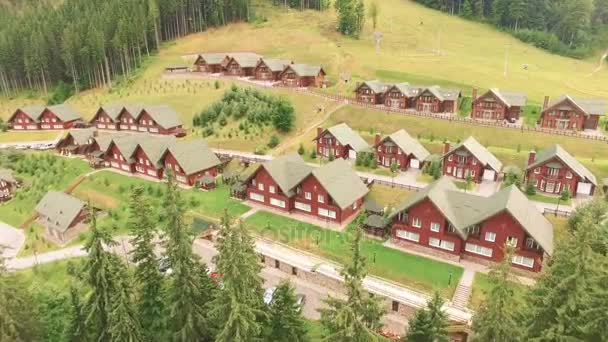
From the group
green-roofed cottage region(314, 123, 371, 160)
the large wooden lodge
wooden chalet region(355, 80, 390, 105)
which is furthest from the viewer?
the large wooden lodge

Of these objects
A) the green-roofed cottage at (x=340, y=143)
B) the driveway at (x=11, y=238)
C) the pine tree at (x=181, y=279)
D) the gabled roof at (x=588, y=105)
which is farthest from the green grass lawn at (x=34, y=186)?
the gabled roof at (x=588, y=105)

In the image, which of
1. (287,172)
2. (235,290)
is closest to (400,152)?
(287,172)

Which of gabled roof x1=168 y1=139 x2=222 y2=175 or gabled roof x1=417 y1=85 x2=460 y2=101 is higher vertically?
gabled roof x1=417 y1=85 x2=460 y2=101

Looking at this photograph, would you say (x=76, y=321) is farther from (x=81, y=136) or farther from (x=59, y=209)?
(x=81, y=136)

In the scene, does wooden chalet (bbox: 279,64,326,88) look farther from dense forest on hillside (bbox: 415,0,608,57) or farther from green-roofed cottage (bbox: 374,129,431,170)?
dense forest on hillside (bbox: 415,0,608,57)

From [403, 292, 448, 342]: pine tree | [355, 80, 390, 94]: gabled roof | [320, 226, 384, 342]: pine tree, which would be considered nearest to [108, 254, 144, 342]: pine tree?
[320, 226, 384, 342]: pine tree

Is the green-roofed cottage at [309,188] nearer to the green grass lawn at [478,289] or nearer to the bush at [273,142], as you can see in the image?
the green grass lawn at [478,289]

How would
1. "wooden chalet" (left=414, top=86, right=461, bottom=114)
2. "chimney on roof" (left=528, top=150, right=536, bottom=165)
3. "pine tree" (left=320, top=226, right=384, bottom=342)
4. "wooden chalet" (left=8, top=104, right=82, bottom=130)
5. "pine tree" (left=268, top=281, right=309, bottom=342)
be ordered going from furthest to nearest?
"wooden chalet" (left=8, top=104, right=82, bottom=130)
"wooden chalet" (left=414, top=86, right=461, bottom=114)
"chimney on roof" (left=528, top=150, right=536, bottom=165)
"pine tree" (left=268, top=281, right=309, bottom=342)
"pine tree" (left=320, top=226, right=384, bottom=342)
